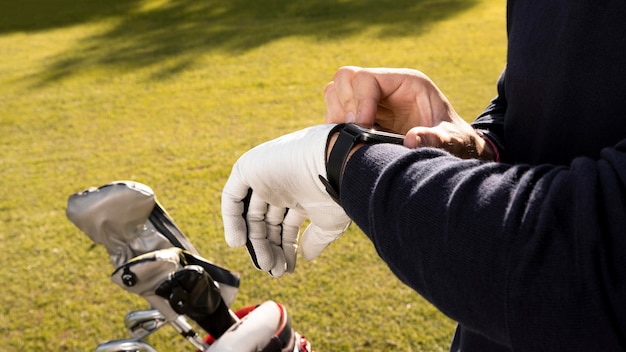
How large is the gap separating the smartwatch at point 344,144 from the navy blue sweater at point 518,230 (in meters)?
0.02

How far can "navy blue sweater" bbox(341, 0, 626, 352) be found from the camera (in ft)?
1.42

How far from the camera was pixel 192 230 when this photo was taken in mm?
2924

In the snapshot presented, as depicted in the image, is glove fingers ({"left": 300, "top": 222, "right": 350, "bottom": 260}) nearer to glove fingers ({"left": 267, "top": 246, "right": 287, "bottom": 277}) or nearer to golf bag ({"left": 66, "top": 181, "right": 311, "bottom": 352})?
glove fingers ({"left": 267, "top": 246, "right": 287, "bottom": 277})

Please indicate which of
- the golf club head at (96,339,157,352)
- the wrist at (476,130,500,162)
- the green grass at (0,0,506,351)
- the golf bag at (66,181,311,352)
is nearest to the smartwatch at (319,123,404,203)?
the wrist at (476,130,500,162)

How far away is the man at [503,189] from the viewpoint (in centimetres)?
44

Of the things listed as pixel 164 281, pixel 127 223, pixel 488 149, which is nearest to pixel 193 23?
pixel 127 223

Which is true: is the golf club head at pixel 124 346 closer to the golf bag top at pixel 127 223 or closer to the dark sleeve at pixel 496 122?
the golf bag top at pixel 127 223

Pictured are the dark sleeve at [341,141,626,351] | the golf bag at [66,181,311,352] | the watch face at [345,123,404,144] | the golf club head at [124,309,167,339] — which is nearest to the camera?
the dark sleeve at [341,141,626,351]

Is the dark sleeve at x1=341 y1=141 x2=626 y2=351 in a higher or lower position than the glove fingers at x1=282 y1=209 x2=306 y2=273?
higher

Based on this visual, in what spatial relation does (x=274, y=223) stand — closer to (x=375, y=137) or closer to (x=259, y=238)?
(x=259, y=238)

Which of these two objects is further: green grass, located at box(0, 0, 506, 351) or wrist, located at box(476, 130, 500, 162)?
green grass, located at box(0, 0, 506, 351)

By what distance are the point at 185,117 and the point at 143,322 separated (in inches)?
111

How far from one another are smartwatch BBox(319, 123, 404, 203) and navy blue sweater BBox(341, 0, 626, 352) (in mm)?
20

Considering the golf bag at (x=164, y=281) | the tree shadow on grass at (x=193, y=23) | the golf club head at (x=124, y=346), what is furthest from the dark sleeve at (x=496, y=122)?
the tree shadow on grass at (x=193, y=23)
